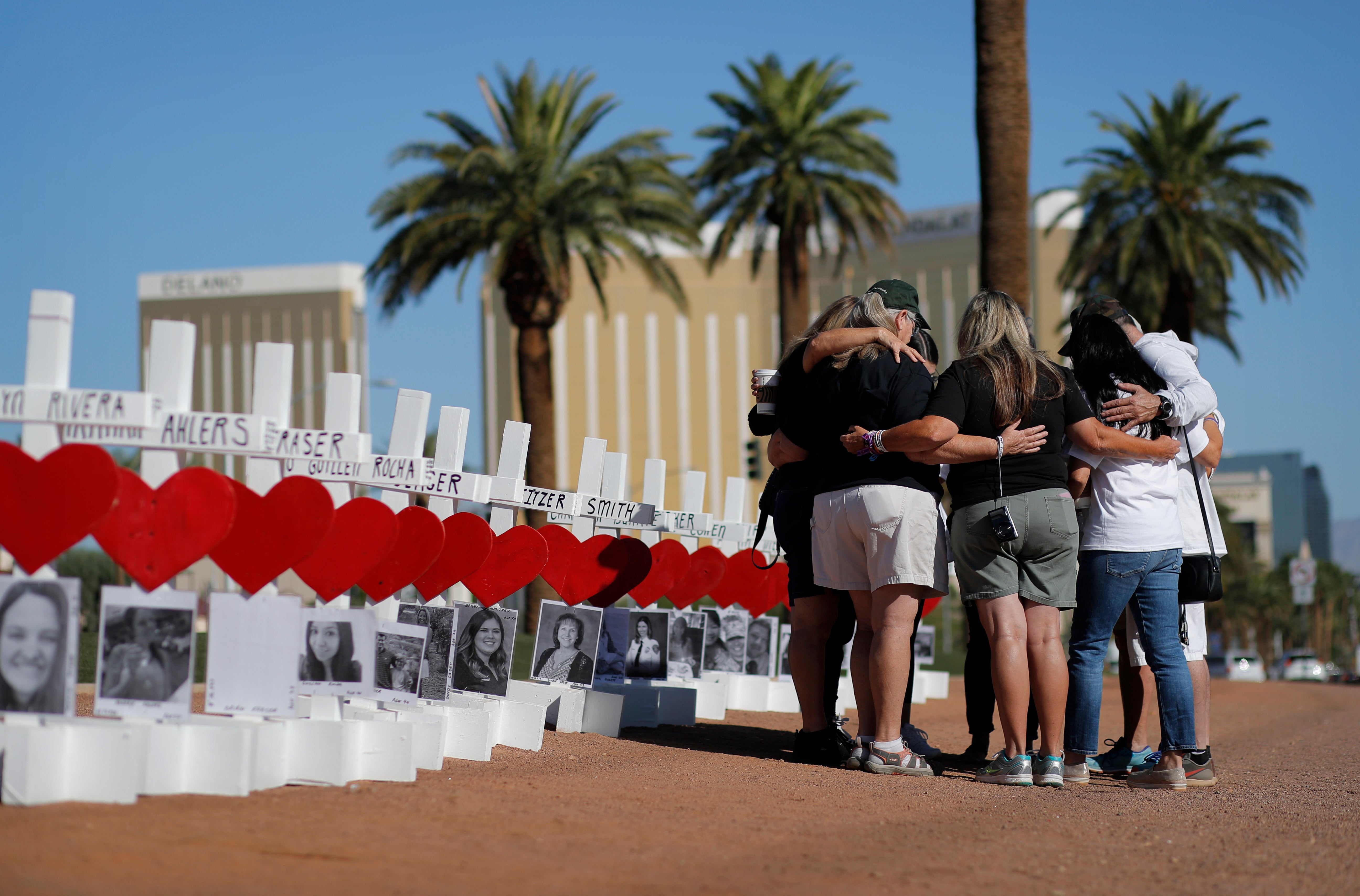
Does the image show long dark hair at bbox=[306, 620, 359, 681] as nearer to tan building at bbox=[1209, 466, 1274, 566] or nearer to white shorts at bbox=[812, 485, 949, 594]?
white shorts at bbox=[812, 485, 949, 594]

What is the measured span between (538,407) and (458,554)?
52.9ft

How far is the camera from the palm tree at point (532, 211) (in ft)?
71.1

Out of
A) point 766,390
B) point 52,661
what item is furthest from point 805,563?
point 52,661

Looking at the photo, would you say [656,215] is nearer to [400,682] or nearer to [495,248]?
[495,248]

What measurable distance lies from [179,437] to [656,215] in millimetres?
19253

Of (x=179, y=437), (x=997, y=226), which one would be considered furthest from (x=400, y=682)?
(x=997, y=226)

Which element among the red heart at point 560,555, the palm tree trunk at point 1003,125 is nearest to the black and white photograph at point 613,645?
the red heart at point 560,555

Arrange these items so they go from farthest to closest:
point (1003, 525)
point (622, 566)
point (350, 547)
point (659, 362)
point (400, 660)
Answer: point (659, 362) < point (622, 566) < point (1003, 525) < point (400, 660) < point (350, 547)

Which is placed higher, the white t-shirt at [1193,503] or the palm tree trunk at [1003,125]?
the palm tree trunk at [1003,125]

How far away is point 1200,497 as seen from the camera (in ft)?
18.2

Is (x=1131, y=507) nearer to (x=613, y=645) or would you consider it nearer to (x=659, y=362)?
(x=613, y=645)

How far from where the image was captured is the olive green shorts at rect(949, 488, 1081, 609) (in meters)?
5.11

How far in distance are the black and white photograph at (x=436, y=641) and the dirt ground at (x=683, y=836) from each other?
1.15 ft

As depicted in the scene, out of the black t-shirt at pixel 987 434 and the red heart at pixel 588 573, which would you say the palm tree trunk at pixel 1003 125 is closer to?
the red heart at pixel 588 573
